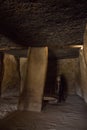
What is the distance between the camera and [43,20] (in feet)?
8.80

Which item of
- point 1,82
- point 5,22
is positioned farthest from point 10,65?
point 5,22

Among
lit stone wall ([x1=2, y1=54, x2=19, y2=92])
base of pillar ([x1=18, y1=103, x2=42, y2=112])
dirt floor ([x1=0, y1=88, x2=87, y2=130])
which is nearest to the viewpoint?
dirt floor ([x1=0, y1=88, x2=87, y2=130])

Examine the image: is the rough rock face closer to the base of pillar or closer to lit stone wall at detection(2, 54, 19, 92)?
the base of pillar

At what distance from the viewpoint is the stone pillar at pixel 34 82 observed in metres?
3.58

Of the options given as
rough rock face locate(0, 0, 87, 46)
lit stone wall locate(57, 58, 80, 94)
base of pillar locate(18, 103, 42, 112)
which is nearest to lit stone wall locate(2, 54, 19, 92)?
lit stone wall locate(57, 58, 80, 94)

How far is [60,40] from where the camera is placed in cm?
385

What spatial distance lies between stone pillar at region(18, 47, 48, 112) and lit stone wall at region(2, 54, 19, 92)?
1881mm

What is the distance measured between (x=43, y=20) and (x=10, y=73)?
Result: 11.1 ft

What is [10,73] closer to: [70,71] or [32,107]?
[70,71]

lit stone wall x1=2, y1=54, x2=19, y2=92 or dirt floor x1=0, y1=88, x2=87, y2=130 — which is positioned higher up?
lit stone wall x1=2, y1=54, x2=19, y2=92

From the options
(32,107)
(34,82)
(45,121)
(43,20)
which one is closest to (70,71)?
(34,82)

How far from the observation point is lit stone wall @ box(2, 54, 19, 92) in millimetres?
5521

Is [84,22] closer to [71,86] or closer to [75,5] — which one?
[75,5]

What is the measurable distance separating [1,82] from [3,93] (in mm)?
381
